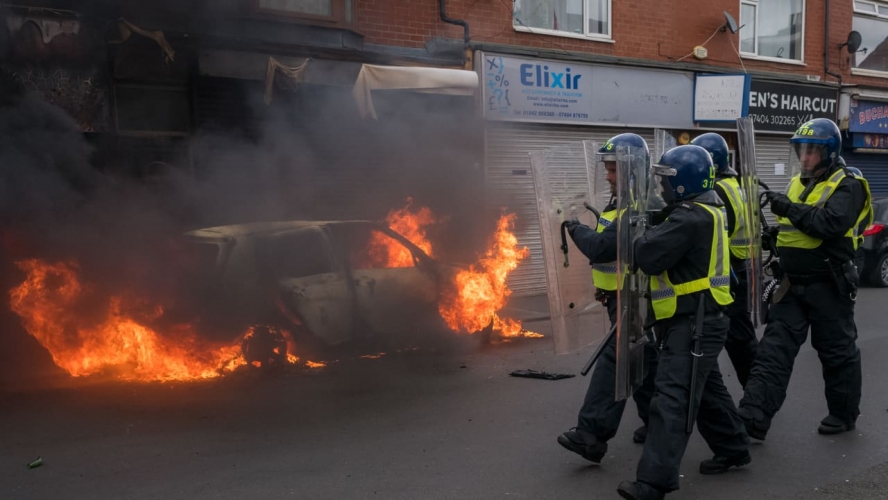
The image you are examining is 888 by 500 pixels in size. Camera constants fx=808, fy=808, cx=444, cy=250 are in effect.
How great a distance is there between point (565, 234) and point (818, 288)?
151cm

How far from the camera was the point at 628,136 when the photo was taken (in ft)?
13.4

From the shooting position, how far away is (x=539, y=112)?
37.7ft

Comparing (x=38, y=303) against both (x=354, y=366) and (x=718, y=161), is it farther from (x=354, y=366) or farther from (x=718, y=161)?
(x=718, y=161)

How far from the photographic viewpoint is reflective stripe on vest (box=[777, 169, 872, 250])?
15.1ft

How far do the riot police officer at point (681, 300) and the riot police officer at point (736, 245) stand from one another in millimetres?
932

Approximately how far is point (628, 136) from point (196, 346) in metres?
4.00

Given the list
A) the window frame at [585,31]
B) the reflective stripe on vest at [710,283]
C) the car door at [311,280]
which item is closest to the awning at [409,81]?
the window frame at [585,31]

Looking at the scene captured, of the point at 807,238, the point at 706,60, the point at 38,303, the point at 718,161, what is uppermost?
the point at 706,60

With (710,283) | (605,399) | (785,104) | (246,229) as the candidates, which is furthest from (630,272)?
(785,104)

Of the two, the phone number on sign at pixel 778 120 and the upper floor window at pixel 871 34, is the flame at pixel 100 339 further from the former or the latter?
the upper floor window at pixel 871 34

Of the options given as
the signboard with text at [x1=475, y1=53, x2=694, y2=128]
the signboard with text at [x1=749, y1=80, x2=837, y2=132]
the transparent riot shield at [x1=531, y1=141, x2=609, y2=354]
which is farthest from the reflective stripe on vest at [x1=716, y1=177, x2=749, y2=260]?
the signboard with text at [x1=749, y1=80, x2=837, y2=132]

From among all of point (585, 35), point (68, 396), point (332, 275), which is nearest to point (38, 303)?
point (68, 396)

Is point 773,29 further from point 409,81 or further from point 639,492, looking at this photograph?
point 639,492

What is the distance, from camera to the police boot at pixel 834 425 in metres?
4.76
